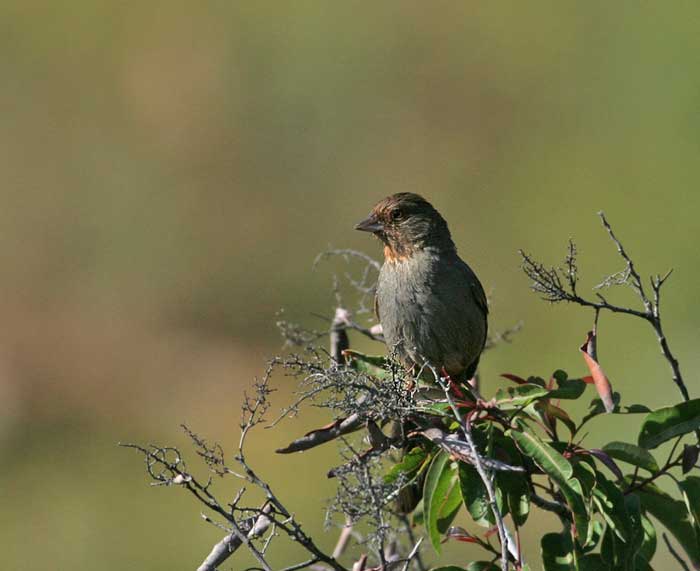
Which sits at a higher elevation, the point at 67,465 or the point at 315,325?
the point at 315,325

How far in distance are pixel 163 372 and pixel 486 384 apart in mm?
3446

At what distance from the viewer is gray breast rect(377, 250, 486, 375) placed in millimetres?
5414

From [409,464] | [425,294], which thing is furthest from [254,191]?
[409,464]

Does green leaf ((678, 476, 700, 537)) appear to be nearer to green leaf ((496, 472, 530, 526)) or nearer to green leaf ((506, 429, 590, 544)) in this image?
green leaf ((506, 429, 590, 544))

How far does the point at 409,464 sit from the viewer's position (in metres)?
4.07

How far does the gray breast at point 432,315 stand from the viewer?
541 centimetres

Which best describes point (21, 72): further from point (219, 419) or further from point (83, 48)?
point (219, 419)

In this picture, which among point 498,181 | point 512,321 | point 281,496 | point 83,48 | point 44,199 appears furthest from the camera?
point 83,48

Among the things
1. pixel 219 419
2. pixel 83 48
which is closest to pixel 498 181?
pixel 219 419

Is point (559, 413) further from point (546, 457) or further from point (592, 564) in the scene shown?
point (592, 564)

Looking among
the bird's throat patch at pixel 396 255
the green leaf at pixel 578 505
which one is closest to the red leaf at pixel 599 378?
the green leaf at pixel 578 505

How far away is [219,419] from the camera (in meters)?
10.6

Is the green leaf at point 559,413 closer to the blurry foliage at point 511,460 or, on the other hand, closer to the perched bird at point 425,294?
the blurry foliage at point 511,460

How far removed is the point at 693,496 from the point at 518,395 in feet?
2.00
